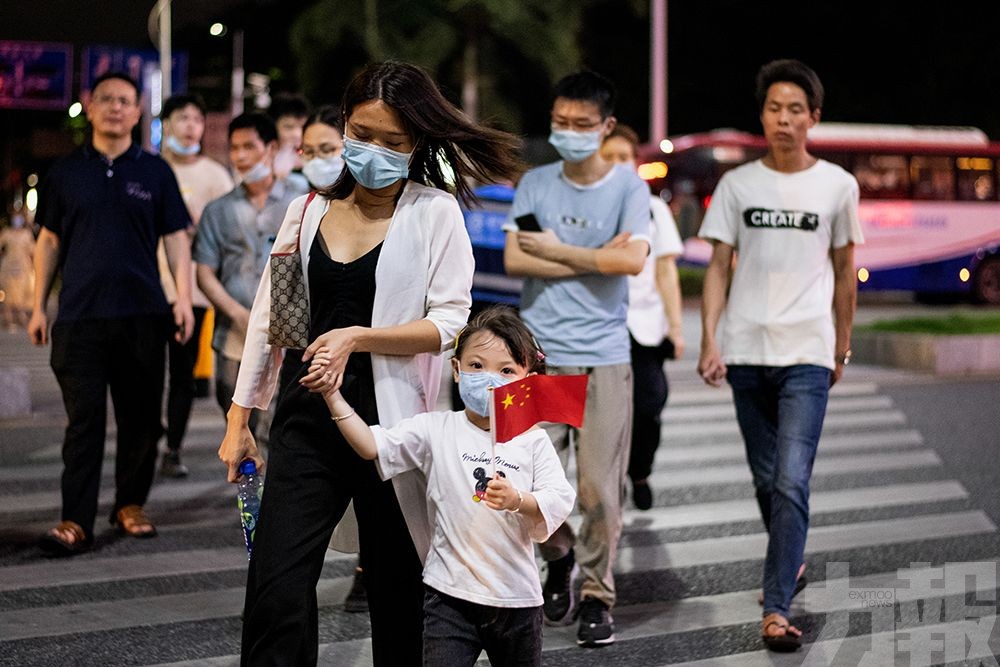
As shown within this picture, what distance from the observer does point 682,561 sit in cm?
648

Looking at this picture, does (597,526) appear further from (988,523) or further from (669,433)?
(669,433)

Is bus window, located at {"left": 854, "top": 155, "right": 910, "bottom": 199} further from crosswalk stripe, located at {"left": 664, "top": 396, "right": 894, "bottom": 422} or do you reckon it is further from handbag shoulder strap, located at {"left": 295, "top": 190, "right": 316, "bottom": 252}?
handbag shoulder strap, located at {"left": 295, "top": 190, "right": 316, "bottom": 252}

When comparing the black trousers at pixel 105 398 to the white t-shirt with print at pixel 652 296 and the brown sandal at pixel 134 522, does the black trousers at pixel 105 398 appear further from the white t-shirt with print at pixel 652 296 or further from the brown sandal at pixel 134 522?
the white t-shirt with print at pixel 652 296

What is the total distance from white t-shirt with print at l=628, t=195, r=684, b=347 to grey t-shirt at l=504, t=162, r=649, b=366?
6.19 ft

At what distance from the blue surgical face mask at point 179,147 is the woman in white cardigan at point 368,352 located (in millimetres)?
5221

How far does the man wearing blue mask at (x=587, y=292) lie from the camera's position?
520 cm

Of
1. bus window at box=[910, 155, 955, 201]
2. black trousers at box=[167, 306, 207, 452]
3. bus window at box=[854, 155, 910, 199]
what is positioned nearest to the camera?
black trousers at box=[167, 306, 207, 452]

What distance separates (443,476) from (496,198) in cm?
500

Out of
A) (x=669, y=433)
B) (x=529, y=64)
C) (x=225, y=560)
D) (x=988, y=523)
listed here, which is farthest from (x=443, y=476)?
(x=529, y=64)

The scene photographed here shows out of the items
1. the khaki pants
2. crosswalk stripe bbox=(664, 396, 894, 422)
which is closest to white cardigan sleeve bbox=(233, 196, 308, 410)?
the khaki pants

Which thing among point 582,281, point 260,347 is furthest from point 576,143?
point 260,347

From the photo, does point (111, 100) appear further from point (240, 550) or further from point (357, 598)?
point (357, 598)

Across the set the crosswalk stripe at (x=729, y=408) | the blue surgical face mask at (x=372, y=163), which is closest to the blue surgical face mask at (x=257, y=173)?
the blue surgical face mask at (x=372, y=163)

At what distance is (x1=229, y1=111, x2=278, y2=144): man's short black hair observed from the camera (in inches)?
262
